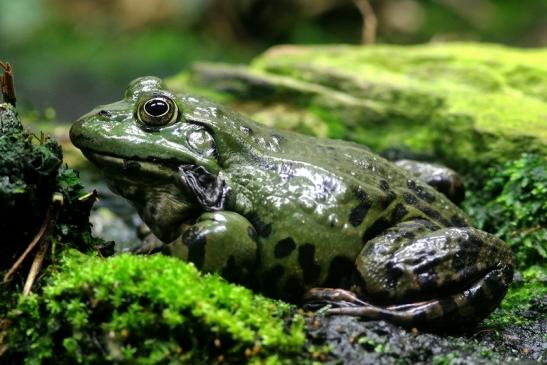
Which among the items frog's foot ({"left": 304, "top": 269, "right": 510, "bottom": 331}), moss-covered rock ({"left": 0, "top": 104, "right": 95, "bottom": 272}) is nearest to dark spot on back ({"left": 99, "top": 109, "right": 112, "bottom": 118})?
moss-covered rock ({"left": 0, "top": 104, "right": 95, "bottom": 272})

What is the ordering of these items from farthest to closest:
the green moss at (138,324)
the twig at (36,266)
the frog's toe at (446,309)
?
the frog's toe at (446,309) → the twig at (36,266) → the green moss at (138,324)

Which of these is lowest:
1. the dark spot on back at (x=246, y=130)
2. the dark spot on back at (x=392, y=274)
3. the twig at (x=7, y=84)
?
the dark spot on back at (x=392, y=274)

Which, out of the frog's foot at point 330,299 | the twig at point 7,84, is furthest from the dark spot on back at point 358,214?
the twig at point 7,84

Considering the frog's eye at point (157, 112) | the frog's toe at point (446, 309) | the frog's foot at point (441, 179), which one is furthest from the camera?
the frog's foot at point (441, 179)

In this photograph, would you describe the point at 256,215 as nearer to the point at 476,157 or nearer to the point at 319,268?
the point at 319,268

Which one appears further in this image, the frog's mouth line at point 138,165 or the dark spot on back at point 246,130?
the dark spot on back at point 246,130

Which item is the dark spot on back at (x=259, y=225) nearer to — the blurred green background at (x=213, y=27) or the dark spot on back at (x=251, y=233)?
the dark spot on back at (x=251, y=233)

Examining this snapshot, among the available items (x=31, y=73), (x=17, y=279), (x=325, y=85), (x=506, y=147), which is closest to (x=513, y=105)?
(x=506, y=147)

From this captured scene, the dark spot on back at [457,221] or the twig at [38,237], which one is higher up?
the twig at [38,237]
